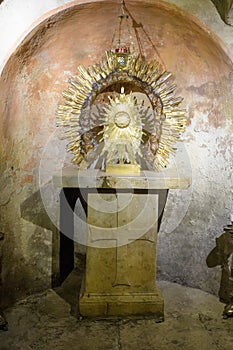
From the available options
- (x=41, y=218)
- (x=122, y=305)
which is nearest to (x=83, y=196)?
(x=41, y=218)

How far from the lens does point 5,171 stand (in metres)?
3.80

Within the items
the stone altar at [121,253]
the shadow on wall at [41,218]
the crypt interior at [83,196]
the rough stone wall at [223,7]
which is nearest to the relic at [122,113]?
the crypt interior at [83,196]

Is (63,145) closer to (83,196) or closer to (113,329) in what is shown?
(83,196)

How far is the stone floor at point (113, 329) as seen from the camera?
10.6ft

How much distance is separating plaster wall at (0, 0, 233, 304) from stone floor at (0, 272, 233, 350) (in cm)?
32

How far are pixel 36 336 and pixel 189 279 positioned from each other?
1840 millimetres

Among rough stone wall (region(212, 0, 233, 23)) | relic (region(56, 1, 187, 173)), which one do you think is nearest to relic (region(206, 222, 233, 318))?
relic (region(56, 1, 187, 173))

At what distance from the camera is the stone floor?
3246mm

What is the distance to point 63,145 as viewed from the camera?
4316 millimetres

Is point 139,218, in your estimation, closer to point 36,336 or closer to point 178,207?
point 178,207

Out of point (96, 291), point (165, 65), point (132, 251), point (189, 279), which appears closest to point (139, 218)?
point (132, 251)

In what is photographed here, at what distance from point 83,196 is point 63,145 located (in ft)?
2.08

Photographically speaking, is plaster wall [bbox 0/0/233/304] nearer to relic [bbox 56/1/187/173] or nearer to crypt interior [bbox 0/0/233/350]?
crypt interior [bbox 0/0/233/350]

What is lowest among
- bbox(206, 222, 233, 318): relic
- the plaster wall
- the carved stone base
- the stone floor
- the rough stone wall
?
the stone floor
